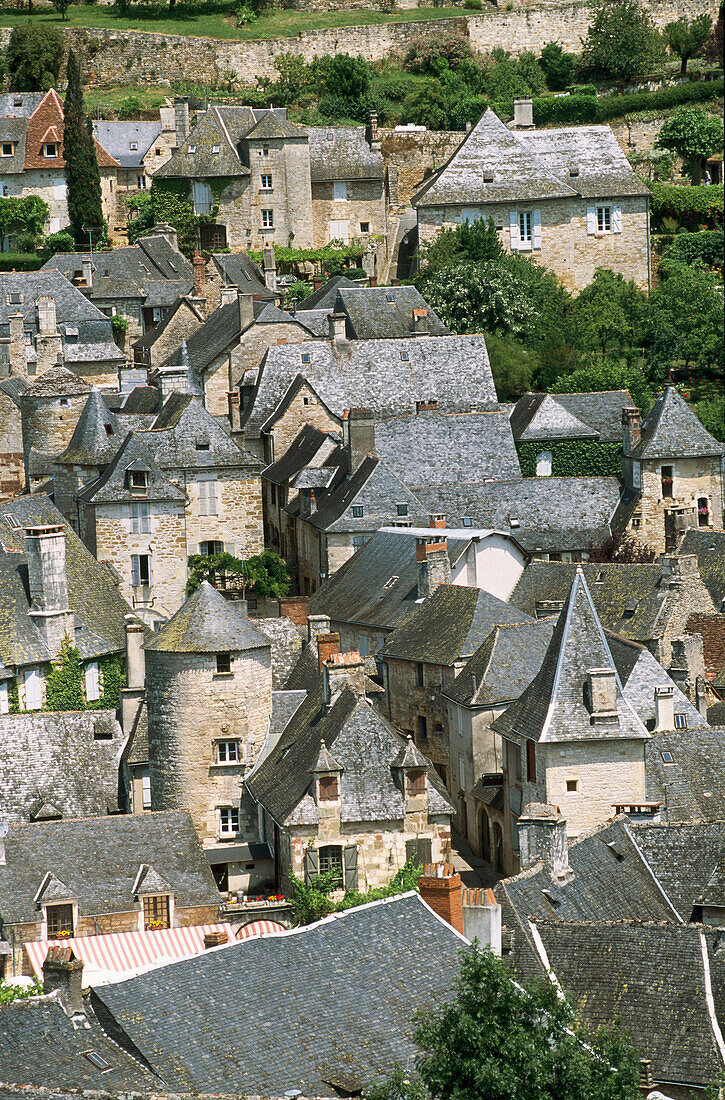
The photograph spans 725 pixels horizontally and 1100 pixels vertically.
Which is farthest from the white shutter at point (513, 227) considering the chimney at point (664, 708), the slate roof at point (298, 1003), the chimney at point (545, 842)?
the slate roof at point (298, 1003)

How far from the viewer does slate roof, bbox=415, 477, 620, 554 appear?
191 feet

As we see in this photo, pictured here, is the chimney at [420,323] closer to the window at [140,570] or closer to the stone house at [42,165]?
the window at [140,570]

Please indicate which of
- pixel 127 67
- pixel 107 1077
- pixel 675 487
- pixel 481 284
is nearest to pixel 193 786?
pixel 107 1077

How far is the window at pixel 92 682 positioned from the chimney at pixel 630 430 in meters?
20.9

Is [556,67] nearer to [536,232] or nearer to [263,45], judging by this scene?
[263,45]

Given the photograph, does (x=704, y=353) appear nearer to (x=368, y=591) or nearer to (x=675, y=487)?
(x=675, y=487)

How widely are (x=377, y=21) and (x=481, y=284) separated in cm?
3582

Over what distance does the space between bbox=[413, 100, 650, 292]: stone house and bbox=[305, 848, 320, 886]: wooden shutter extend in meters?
45.5

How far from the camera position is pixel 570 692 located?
38.9 metres

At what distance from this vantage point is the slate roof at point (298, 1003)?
24859 millimetres

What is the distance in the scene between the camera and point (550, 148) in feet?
268

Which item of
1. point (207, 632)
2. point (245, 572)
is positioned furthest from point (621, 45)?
point (207, 632)

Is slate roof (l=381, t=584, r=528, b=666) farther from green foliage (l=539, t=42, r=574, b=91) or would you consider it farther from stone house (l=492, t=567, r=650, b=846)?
green foliage (l=539, t=42, r=574, b=91)

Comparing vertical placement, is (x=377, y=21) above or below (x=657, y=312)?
above
